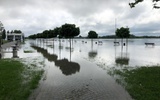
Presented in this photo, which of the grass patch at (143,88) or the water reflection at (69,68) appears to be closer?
the grass patch at (143,88)

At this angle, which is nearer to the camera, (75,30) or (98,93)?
(98,93)

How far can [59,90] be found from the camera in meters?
7.53

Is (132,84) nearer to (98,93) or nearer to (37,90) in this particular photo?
(98,93)

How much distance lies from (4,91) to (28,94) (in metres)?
1.02

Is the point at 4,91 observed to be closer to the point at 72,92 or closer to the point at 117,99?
the point at 72,92

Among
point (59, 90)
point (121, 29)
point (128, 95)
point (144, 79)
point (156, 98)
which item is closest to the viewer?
point (156, 98)

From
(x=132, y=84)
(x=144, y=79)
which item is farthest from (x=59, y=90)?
(x=144, y=79)

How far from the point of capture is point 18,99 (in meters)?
6.29

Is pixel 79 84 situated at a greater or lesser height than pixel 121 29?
lesser

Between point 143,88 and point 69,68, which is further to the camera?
point 69,68

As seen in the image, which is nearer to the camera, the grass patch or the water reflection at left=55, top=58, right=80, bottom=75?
the grass patch

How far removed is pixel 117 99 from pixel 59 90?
245 centimetres

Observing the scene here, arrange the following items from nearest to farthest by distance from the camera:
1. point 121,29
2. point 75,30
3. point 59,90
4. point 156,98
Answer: point 156,98
point 59,90
point 75,30
point 121,29

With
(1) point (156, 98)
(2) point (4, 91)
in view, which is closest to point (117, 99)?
(1) point (156, 98)
